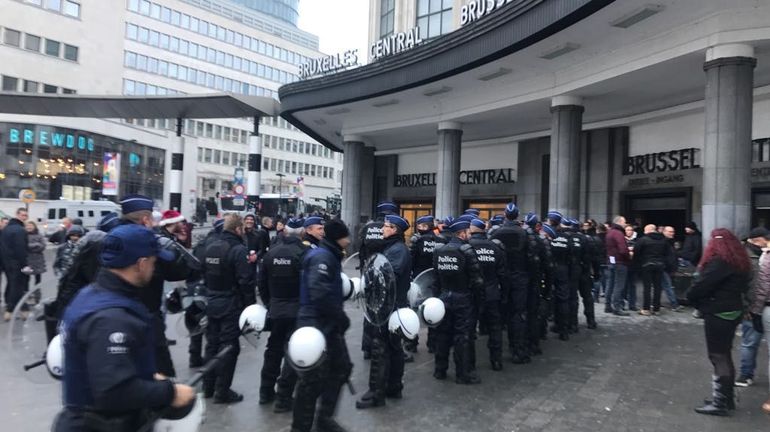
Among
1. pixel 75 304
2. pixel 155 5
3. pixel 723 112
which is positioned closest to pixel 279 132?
pixel 155 5

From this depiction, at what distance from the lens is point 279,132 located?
253 ft

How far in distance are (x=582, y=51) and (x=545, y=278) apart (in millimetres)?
8826

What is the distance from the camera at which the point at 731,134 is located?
10.9 m

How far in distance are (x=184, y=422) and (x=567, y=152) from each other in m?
15.0

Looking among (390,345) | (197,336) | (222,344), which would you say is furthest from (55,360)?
(390,345)

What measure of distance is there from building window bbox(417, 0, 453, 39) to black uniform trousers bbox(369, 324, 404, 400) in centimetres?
1954

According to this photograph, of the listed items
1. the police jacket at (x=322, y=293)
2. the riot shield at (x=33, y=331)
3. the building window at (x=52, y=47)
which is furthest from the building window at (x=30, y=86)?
the police jacket at (x=322, y=293)

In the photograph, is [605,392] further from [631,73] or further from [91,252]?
[631,73]

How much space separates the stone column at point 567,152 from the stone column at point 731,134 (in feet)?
16.0

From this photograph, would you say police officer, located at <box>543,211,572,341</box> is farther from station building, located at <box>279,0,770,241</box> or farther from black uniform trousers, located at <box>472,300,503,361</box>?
station building, located at <box>279,0,770,241</box>

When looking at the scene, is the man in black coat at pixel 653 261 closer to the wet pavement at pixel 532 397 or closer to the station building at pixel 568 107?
the station building at pixel 568 107

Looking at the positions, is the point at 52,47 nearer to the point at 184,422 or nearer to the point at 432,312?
the point at 432,312

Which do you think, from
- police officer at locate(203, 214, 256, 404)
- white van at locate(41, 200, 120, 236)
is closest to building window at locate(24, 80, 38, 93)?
white van at locate(41, 200, 120, 236)

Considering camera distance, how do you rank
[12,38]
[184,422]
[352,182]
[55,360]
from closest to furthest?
[184,422], [55,360], [352,182], [12,38]
